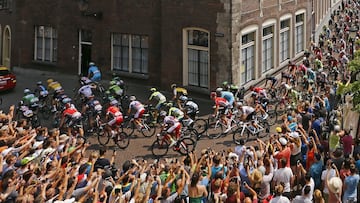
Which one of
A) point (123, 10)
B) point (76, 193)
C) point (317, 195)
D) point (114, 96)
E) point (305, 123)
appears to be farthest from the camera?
point (123, 10)

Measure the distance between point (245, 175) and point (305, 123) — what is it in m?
5.64

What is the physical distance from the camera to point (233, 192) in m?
11.0

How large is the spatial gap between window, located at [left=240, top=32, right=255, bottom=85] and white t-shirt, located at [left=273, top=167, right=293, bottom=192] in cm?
1438

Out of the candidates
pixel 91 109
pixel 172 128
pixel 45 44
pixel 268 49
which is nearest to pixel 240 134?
pixel 172 128

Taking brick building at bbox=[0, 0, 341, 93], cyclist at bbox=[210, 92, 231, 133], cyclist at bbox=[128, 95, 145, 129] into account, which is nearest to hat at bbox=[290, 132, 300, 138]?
cyclist at bbox=[210, 92, 231, 133]

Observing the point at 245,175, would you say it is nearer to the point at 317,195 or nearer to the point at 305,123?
the point at 317,195

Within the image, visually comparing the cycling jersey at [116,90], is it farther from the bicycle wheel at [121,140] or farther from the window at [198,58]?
the window at [198,58]

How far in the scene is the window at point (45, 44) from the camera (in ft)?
109

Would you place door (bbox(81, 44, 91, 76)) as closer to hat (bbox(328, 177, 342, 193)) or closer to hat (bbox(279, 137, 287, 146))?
hat (bbox(279, 137, 287, 146))

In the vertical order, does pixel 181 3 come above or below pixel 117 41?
above

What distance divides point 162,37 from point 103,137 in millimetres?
9248

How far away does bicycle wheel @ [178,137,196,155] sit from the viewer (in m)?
18.3

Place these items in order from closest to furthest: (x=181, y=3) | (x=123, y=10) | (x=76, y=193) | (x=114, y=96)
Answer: (x=76, y=193), (x=114, y=96), (x=181, y=3), (x=123, y=10)

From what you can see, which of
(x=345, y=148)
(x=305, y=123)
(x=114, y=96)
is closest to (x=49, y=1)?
(x=114, y=96)
